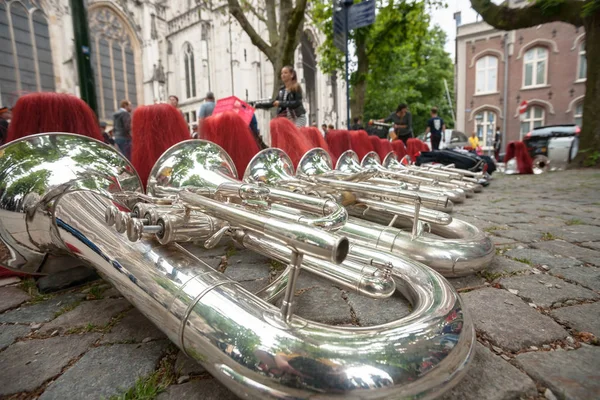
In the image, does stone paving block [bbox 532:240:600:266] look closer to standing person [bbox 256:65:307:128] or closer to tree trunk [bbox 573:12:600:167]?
standing person [bbox 256:65:307:128]

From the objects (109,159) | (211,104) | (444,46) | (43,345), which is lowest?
(43,345)

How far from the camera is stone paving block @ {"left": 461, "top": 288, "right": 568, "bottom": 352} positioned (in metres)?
1.15

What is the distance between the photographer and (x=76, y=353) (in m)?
1.17

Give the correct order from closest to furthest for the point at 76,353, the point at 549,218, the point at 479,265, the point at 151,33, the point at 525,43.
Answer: the point at 76,353
the point at 479,265
the point at 549,218
the point at 525,43
the point at 151,33

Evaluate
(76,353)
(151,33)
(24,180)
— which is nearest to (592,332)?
(76,353)

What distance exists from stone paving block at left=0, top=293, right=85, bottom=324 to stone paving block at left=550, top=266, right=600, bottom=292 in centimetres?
258

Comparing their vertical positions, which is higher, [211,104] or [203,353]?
[211,104]

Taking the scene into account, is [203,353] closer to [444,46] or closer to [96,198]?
[96,198]

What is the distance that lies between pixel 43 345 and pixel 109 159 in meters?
0.97

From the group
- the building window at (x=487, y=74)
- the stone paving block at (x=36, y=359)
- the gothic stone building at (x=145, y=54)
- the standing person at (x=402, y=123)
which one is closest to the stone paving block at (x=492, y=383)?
the stone paving block at (x=36, y=359)

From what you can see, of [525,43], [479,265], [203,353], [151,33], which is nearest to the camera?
[203,353]

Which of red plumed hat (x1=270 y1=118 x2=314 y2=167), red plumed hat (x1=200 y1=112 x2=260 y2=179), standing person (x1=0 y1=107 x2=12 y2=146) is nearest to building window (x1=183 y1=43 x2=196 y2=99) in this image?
standing person (x1=0 y1=107 x2=12 y2=146)

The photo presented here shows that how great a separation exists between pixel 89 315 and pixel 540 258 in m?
2.55

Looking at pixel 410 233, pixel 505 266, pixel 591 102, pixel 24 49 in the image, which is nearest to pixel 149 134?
pixel 410 233
